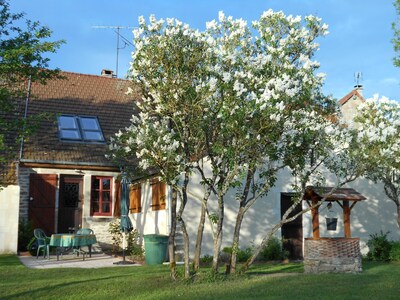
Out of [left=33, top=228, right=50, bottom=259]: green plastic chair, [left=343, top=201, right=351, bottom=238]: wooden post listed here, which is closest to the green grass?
[left=343, top=201, right=351, bottom=238]: wooden post

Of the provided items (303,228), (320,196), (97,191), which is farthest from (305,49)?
(97,191)

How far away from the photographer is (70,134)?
1928cm

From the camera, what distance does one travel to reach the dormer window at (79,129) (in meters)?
19.2

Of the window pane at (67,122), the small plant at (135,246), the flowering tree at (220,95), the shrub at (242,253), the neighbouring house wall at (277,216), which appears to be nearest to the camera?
the flowering tree at (220,95)

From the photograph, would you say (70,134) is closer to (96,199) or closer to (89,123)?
(89,123)

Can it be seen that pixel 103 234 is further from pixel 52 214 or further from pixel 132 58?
pixel 132 58

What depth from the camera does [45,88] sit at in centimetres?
2139

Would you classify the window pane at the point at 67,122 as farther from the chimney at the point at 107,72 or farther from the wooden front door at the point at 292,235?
the wooden front door at the point at 292,235

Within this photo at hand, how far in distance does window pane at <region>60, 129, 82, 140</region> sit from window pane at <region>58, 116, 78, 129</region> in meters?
0.31

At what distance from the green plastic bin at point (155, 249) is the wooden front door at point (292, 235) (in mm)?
4631

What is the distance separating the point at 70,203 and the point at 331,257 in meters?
9.76

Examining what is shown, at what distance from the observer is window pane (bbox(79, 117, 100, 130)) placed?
20.0m

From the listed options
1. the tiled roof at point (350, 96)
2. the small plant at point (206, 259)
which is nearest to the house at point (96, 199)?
the small plant at point (206, 259)

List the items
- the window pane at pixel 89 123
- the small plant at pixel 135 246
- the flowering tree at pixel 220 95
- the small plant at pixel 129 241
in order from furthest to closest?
the window pane at pixel 89 123
the small plant at pixel 129 241
the small plant at pixel 135 246
the flowering tree at pixel 220 95
